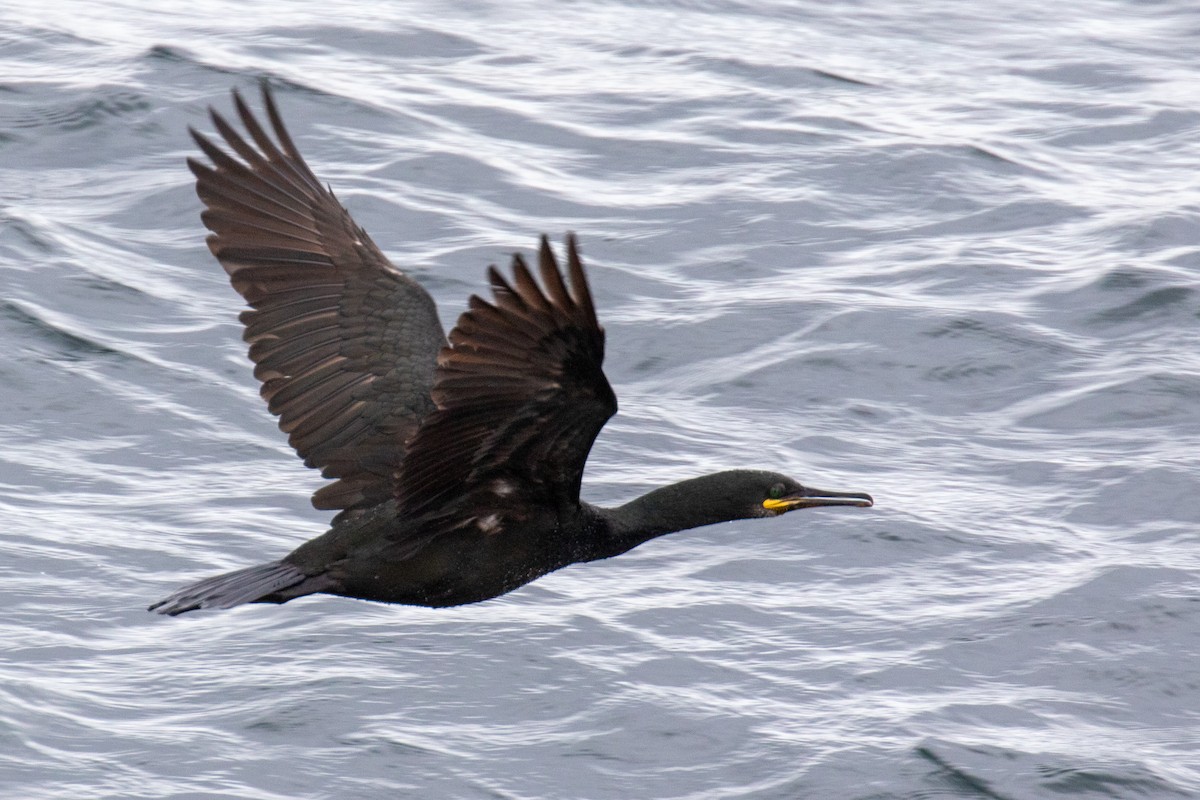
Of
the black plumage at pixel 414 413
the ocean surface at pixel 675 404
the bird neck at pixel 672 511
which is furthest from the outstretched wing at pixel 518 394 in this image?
the ocean surface at pixel 675 404

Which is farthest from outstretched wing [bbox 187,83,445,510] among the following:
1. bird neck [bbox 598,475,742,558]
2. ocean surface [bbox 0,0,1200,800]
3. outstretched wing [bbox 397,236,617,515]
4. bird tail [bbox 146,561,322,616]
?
ocean surface [bbox 0,0,1200,800]

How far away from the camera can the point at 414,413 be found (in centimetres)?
680

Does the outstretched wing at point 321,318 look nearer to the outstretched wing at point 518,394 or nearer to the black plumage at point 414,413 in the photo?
the black plumage at point 414,413

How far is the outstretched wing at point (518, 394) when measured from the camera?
5.28m

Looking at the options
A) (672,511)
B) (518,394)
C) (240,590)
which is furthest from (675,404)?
(518,394)

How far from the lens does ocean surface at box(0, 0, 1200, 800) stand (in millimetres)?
7047

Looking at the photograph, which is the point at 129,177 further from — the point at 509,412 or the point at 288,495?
the point at 509,412

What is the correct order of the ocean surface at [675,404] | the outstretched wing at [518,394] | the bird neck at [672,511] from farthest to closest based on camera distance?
the ocean surface at [675,404]
the bird neck at [672,511]
the outstretched wing at [518,394]

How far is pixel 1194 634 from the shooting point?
25.9 feet

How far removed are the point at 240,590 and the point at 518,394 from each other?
1220 millimetres

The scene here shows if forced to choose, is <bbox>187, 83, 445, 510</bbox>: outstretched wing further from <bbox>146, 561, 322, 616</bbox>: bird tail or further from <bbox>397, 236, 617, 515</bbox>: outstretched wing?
<bbox>397, 236, 617, 515</bbox>: outstretched wing

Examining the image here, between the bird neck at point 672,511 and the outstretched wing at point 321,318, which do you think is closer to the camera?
the bird neck at point 672,511

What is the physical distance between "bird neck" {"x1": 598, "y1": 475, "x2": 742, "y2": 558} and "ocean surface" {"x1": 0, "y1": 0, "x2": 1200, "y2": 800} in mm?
847

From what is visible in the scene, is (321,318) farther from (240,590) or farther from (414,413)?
(240,590)
